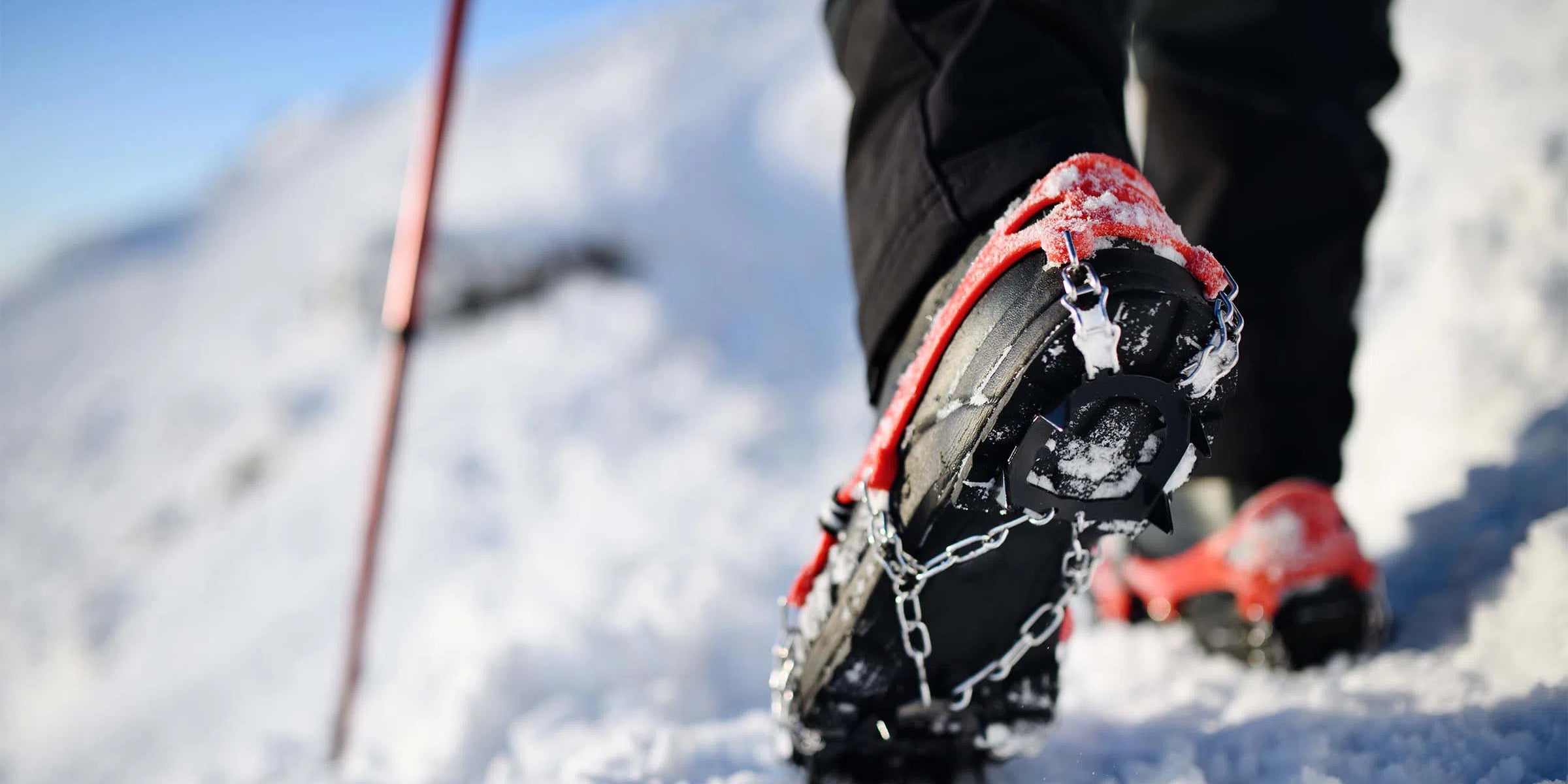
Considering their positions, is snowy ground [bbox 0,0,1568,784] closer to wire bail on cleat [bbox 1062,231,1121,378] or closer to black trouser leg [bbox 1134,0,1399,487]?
black trouser leg [bbox 1134,0,1399,487]

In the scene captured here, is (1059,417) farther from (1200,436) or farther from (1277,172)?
(1277,172)

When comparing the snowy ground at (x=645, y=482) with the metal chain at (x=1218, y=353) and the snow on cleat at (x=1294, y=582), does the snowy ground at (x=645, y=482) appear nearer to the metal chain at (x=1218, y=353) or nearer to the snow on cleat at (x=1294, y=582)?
the snow on cleat at (x=1294, y=582)

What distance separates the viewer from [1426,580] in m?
1.19

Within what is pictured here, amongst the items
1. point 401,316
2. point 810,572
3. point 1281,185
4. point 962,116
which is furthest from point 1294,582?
point 401,316

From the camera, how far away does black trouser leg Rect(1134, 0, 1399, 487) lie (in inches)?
42.4

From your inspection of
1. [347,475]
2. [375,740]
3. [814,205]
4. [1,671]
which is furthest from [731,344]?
[1,671]

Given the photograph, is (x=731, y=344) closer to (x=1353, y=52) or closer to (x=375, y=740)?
(x=375, y=740)

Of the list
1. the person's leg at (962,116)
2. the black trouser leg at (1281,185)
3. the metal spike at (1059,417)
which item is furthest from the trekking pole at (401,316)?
the metal spike at (1059,417)

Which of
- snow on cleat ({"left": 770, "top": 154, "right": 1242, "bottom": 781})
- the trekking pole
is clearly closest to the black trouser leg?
snow on cleat ({"left": 770, "top": 154, "right": 1242, "bottom": 781})

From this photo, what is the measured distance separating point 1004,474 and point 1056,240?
0.18 metres

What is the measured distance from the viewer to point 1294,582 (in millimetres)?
1037

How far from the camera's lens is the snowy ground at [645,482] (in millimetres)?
1028

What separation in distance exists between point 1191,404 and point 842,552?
1.14ft

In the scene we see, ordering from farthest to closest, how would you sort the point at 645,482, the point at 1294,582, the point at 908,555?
the point at 645,482, the point at 1294,582, the point at 908,555
